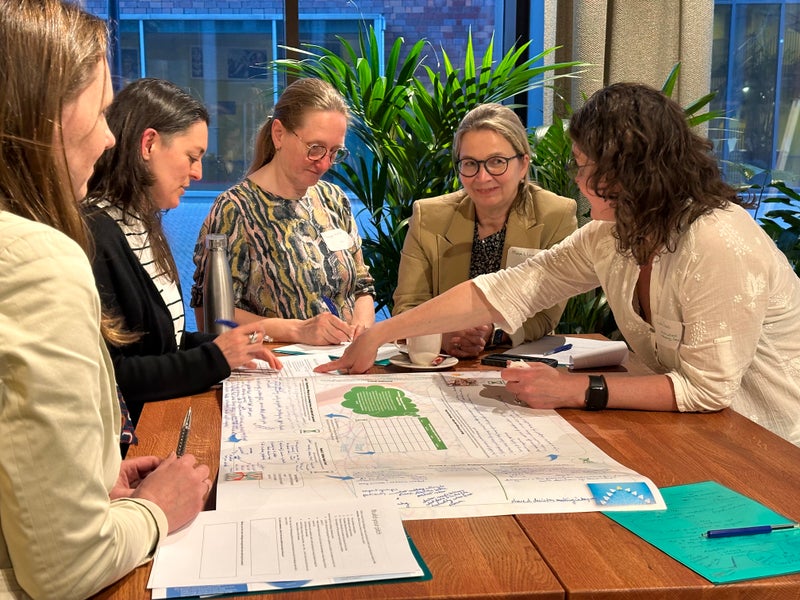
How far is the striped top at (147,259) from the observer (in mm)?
1999

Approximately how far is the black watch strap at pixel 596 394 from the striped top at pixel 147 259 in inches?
39.0

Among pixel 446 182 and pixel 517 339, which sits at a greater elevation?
pixel 446 182

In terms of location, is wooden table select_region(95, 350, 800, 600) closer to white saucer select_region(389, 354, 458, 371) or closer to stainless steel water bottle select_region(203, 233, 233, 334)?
white saucer select_region(389, 354, 458, 371)

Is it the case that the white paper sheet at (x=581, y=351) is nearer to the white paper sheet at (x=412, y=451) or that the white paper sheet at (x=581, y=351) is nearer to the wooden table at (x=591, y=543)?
the white paper sheet at (x=412, y=451)

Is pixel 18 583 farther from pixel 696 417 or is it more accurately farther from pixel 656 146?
pixel 656 146

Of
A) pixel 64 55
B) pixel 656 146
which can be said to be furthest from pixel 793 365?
pixel 64 55

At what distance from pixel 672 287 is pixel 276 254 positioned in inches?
56.2

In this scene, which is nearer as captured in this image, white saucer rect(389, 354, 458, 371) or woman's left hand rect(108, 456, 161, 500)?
woman's left hand rect(108, 456, 161, 500)

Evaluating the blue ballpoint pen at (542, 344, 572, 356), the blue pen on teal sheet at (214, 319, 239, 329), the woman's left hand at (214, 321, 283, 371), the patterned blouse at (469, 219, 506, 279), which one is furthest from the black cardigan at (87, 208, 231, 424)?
the patterned blouse at (469, 219, 506, 279)

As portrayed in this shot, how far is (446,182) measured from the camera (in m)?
4.14

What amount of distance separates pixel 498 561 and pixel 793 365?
3.78 feet

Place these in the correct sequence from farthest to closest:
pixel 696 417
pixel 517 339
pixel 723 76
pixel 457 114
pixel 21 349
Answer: pixel 723 76 → pixel 457 114 → pixel 517 339 → pixel 696 417 → pixel 21 349

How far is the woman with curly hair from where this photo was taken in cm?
179

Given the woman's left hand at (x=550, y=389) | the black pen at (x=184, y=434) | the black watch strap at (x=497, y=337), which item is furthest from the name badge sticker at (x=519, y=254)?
the black pen at (x=184, y=434)
